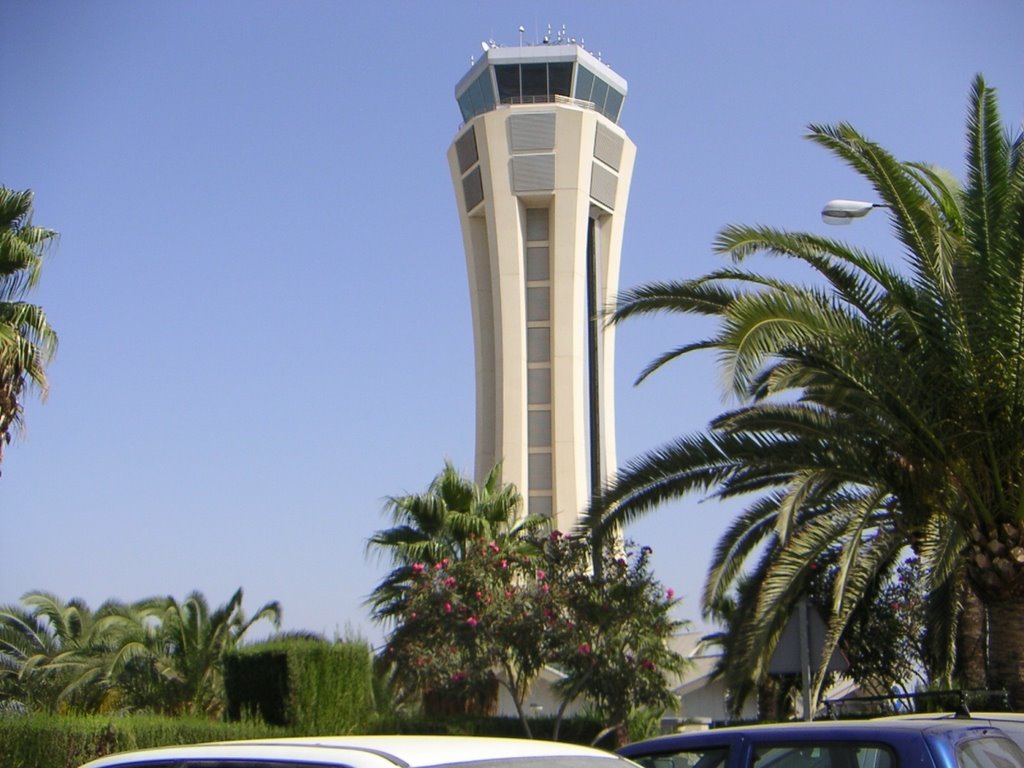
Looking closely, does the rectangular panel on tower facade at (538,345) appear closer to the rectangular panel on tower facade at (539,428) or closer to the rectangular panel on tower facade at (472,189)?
the rectangular panel on tower facade at (539,428)

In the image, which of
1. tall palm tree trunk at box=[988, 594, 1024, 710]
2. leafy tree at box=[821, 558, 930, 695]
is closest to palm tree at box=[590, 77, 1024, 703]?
tall palm tree trunk at box=[988, 594, 1024, 710]

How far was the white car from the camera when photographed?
3.84 m

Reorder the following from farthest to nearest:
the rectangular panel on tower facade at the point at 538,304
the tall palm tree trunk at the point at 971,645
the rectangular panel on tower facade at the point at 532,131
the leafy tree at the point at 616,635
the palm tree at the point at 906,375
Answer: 1. the rectangular panel on tower facade at the point at 538,304
2. the rectangular panel on tower facade at the point at 532,131
3. the leafy tree at the point at 616,635
4. the tall palm tree trunk at the point at 971,645
5. the palm tree at the point at 906,375

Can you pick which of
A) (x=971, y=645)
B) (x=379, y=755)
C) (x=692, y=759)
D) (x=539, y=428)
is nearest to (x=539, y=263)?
(x=539, y=428)

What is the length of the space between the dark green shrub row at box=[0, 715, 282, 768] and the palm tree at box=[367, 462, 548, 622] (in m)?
11.1

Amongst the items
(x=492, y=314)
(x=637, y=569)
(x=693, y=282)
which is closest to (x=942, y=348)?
(x=693, y=282)

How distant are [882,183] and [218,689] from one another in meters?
20.6

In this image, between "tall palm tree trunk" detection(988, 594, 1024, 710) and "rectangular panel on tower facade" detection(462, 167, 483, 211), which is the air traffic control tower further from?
"tall palm tree trunk" detection(988, 594, 1024, 710)

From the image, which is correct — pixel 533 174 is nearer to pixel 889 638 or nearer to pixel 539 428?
pixel 539 428

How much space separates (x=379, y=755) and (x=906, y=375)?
9169 mm

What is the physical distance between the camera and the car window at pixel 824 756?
5.54 m

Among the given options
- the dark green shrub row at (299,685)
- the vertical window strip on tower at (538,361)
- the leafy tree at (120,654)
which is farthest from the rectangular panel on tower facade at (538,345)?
the dark green shrub row at (299,685)

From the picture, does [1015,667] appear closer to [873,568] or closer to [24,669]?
[873,568]

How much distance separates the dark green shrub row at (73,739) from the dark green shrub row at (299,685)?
2248 mm
